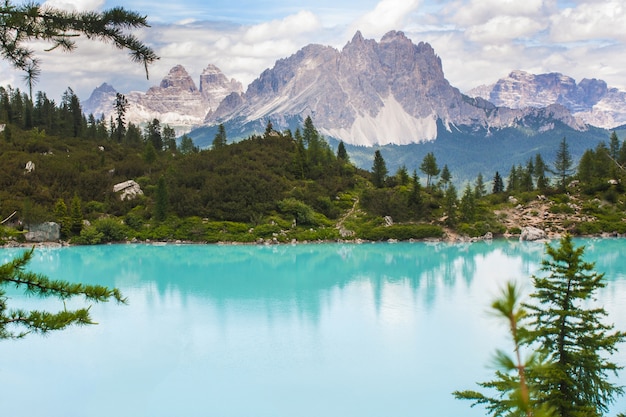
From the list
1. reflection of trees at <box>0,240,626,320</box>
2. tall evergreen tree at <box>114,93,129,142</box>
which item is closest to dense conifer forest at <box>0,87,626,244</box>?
reflection of trees at <box>0,240,626,320</box>

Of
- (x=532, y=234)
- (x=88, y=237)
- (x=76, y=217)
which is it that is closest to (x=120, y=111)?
(x=76, y=217)

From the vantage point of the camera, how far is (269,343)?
69.3ft

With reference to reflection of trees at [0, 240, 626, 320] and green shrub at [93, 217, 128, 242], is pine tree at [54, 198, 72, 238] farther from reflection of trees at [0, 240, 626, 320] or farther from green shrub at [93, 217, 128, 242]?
reflection of trees at [0, 240, 626, 320]

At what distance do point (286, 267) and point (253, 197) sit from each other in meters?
15.9

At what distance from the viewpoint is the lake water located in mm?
16078

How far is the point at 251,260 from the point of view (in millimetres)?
40875

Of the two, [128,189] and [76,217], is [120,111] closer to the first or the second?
[128,189]

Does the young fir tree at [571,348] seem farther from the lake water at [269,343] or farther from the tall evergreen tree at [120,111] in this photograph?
the tall evergreen tree at [120,111]

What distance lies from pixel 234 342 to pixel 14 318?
56.7ft

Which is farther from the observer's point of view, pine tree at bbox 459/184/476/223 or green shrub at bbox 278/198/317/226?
pine tree at bbox 459/184/476/223

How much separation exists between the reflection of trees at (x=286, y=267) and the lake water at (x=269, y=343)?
19 centimetres

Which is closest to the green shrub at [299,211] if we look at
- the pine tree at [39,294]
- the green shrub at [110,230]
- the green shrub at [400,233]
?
the green shrub at [400,233]

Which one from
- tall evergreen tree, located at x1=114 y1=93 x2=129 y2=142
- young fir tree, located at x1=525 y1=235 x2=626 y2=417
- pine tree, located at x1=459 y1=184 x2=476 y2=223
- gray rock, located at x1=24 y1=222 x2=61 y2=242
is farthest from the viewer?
tall evergreen tree, located at x1=114 y1=93 x2=129 y2=142

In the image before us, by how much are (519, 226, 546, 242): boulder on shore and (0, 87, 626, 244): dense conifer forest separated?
1224mm
